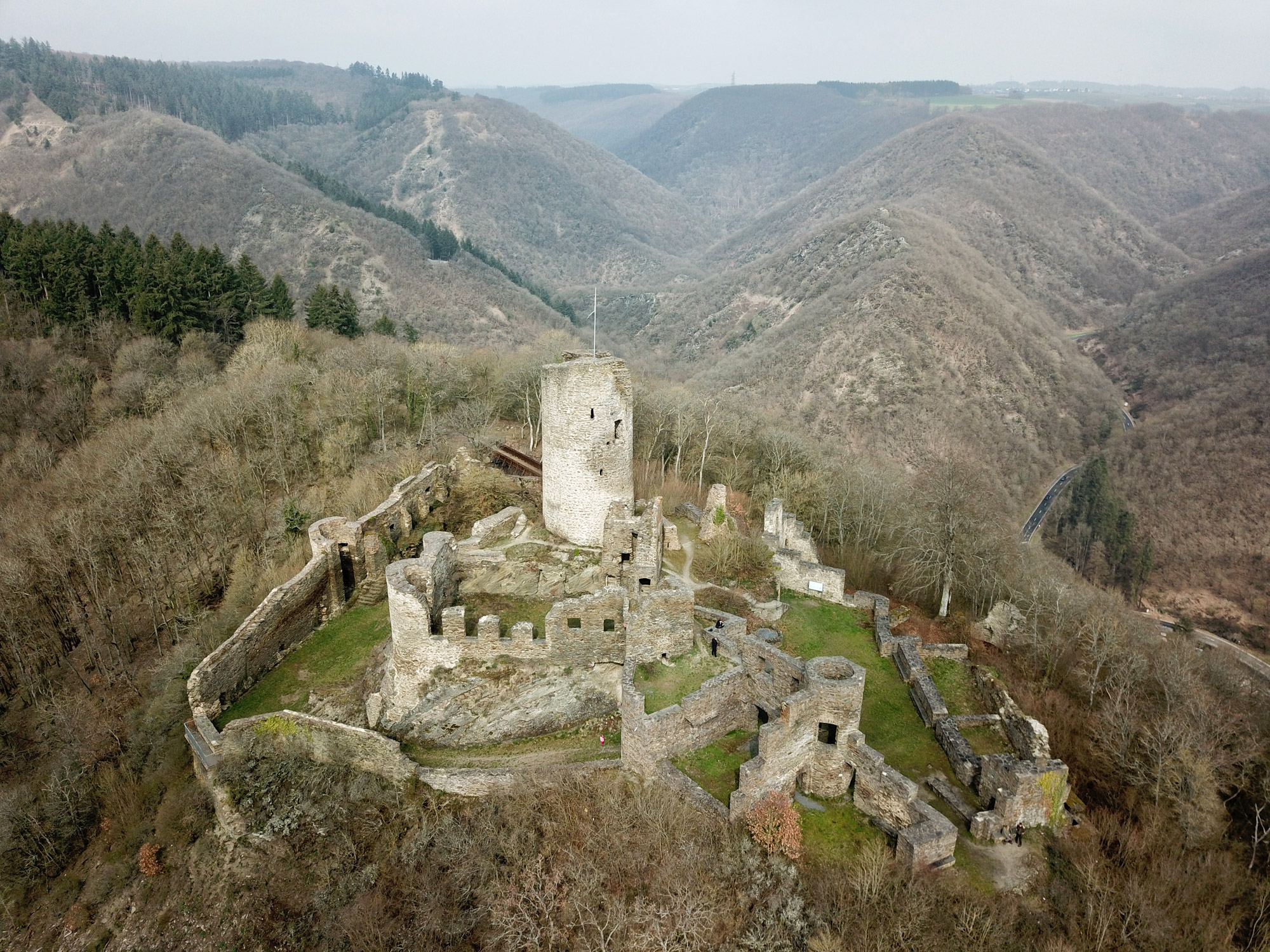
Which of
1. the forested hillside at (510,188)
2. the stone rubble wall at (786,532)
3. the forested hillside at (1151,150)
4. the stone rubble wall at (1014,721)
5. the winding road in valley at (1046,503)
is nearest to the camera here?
the stone rubble wall at (1014,721)

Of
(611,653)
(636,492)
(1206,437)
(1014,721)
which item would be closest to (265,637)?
(611,653)

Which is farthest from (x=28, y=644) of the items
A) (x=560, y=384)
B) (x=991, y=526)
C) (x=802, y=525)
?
(x=991, y=526)

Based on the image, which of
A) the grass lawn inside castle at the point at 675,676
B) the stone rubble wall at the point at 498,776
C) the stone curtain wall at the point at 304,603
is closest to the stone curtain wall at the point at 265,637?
the stone curtain wall at the point at 304,603

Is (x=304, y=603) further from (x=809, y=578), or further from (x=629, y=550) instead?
(x=809, y=578)

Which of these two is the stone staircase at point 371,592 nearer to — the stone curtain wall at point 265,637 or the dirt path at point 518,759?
the stone curtain wall at point 265,637

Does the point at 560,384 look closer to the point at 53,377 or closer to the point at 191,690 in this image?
the point at 191,690

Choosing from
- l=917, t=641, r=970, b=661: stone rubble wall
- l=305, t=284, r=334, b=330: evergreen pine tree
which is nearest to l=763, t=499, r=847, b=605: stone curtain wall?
l=917, t=641, r=970, b=661: stone rubble wall

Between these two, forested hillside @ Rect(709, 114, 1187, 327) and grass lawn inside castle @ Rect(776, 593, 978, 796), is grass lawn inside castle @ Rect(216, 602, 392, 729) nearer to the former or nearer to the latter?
grass lawn inside castle @ Rect(776, 593, 978, 796)

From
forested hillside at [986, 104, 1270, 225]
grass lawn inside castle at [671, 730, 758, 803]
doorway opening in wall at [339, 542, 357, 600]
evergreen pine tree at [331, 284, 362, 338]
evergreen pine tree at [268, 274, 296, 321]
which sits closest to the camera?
grass lawn inside castle at [671, 730, 758, 803]
